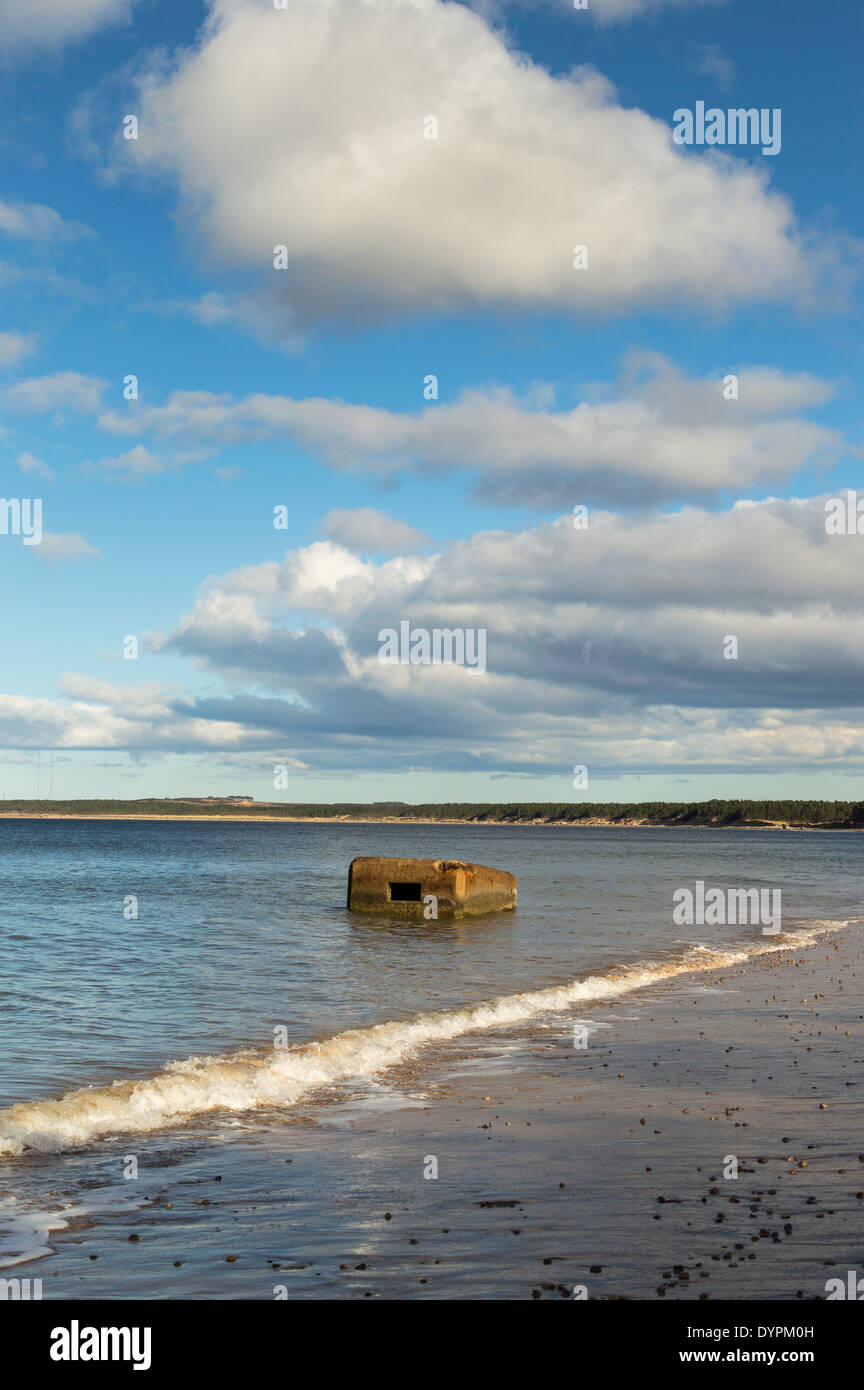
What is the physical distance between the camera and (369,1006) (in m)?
17.7

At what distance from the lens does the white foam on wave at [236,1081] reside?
1035 centimetres

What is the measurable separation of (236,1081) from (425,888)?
67.5ft

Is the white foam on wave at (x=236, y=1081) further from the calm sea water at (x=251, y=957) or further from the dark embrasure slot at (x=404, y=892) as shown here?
the dark embrasure slot at (x=404, y=892)

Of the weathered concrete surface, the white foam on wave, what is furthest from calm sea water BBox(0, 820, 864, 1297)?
the weathered concrete surface


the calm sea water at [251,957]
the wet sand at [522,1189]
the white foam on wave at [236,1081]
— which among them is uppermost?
the wet sand at [522,1189]

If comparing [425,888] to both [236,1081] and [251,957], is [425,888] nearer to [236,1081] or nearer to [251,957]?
[251,957]

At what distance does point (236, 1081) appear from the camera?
12219 millimetres

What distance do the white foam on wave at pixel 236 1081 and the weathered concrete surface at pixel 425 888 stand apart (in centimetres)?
1338

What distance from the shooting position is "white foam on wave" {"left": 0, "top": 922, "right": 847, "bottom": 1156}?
10.4 m

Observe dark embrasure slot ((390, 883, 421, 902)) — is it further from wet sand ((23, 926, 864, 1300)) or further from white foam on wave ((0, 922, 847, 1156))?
wet sand ((23, 926, 864, 1300))

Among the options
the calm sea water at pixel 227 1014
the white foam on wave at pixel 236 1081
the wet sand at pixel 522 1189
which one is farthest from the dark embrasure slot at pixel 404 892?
the wet sand at pixel 522 1189

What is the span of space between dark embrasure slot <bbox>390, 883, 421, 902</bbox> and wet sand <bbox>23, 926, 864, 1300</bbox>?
19406 millimetres
